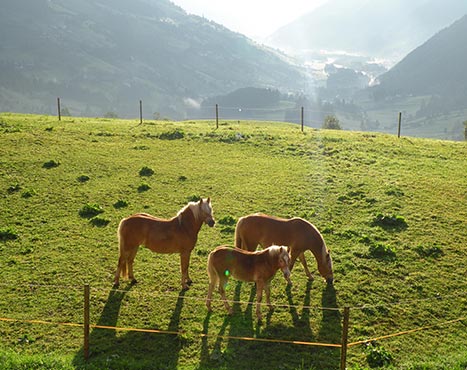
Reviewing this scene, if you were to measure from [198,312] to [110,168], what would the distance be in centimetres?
1658

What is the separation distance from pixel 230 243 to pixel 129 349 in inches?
292

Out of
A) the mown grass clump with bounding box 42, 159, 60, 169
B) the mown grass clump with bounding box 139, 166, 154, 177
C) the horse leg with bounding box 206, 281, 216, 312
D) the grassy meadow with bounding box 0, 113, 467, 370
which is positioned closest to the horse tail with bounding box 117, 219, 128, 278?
the grassy meadow with bounding box 0, 113, 467, 370

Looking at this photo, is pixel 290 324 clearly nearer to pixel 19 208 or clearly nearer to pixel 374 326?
pixel 374 326

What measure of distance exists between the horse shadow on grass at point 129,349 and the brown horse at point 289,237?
154 inches

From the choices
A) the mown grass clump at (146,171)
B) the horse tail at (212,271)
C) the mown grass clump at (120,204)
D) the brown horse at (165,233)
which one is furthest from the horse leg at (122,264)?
the mown grass clump at (146,171)

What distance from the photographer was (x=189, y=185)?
24688mm

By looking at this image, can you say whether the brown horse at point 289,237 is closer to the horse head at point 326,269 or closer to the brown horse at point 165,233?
the horse head at point 326,269

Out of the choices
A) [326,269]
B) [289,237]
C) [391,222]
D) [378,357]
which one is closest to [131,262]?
[289,237]

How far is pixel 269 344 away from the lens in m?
11.3

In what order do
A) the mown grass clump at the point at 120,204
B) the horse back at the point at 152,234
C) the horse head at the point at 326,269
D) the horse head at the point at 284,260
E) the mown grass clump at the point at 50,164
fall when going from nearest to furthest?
the horse head at the point at 284,260, the horse back at the point at 152,234, the horse head at the point at 326,269, the mown grass clump at the point at 120,204, the mown grass clump at the point at 50,164

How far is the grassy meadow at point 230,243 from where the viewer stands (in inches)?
437

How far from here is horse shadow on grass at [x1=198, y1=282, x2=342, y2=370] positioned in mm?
10516

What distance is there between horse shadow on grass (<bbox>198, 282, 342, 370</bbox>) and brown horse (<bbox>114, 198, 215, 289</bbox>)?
251 cm

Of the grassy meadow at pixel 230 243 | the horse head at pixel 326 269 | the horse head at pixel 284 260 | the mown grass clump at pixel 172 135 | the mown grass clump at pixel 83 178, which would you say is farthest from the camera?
the mown grass clump at pixel 172 135
